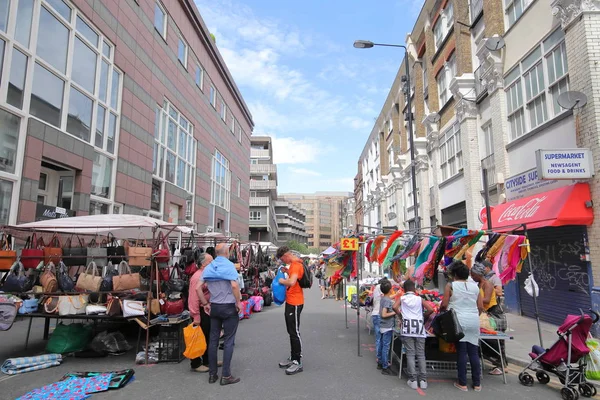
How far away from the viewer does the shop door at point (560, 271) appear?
29.7 feet

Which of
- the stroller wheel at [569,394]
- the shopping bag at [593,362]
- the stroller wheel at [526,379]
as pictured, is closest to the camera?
the stroller wheel at [569,394]

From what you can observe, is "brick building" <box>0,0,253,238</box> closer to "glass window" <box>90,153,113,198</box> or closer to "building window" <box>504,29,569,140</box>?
"glass window" <box>90,153,113,198</box>

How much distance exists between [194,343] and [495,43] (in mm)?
13193

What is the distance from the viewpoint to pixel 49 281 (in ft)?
23.3

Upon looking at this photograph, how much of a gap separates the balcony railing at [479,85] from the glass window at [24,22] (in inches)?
606

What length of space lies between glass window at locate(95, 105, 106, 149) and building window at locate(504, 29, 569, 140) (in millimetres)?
15074

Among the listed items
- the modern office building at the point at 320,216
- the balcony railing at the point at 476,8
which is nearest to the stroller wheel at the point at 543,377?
the balcony railing at the point at 476,8

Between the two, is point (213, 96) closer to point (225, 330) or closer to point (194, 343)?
point (194, 343)

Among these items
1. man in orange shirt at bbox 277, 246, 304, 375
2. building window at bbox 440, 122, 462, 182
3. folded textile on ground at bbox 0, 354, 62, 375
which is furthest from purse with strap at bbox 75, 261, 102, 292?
building window at bbox 440, 122, 462, 182

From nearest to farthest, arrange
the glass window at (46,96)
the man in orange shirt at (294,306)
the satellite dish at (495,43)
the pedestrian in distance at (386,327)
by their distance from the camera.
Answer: the man in orange shirt at (294,306), the pedestrian in distance at (386,327), the glass window at (46,96), the satellite dish at (495,43)

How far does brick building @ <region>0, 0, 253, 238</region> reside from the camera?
11.0 meters

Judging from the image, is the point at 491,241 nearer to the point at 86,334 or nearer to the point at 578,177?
the point at 578,177

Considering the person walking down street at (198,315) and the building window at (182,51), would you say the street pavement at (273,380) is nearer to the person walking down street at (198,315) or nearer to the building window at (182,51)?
the person walking down street at (198,315)

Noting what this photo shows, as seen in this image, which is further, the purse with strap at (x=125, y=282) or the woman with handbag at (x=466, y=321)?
the purse with strap at (x=125, y=282)
